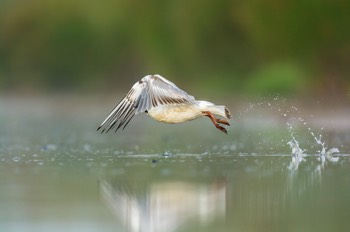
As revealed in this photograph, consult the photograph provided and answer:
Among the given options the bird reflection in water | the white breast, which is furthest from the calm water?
the white breast

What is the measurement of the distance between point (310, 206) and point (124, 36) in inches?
875

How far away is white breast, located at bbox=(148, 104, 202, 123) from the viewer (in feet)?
41.3

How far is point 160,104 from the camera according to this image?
12.5 m

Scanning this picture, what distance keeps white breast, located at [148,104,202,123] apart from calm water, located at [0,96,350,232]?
1.70 feet

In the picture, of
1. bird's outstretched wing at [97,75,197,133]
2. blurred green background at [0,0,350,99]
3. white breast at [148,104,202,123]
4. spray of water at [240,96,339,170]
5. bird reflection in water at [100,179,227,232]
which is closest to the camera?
bird reflection in water at [100,179,227,232]

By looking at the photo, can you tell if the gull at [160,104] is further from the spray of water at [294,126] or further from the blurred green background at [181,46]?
the blurred green background at [181,46]

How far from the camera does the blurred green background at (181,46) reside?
24375 millimetres

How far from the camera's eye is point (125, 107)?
1254cm

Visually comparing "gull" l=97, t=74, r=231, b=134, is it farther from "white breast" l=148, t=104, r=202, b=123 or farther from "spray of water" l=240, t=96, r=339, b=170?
"spray of water" l=240, t=96, r=339, b=170

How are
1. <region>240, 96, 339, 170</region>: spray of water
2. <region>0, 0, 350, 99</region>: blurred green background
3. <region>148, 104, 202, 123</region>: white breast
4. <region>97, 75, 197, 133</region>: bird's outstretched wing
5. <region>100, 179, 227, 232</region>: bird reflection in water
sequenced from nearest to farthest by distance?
1. <region>100, 179, 227, 232</region>: bird reflection in water
2. <region>97, 75, 197, 133</region>: bird's outstretched wing
3. <region>148, 104, 202, 123</region>: white breast
4. <region>240, 96, 339, 170</region>: spray of water
5. <region>0, 0, 350, 99</region>: blurred green background

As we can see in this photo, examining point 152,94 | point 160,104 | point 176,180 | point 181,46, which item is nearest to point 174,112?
point 160,104

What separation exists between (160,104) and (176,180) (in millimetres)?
1668

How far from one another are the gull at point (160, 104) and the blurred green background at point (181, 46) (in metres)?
8.95

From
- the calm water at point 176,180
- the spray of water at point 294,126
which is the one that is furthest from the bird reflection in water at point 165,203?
the spray of water at point 294,126
